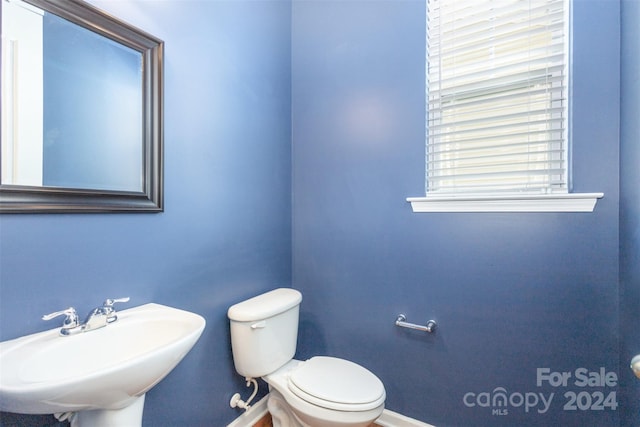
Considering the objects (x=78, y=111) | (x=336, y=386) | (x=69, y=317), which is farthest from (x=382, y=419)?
(x=78, y=111)

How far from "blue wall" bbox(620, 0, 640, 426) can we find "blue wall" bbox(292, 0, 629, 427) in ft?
0.12

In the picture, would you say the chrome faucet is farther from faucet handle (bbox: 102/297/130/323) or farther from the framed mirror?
the framed mirror

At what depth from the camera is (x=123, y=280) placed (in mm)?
1045

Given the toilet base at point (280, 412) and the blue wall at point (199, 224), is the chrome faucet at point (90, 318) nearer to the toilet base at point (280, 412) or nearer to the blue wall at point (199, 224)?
the blue wall at point (199, 224)

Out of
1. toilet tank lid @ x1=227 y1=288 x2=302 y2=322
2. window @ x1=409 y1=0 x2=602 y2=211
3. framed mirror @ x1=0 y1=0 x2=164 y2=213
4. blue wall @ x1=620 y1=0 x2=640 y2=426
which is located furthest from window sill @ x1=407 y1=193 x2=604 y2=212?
framed mirror @ x1=0 y1=0 x2=164 y2=213

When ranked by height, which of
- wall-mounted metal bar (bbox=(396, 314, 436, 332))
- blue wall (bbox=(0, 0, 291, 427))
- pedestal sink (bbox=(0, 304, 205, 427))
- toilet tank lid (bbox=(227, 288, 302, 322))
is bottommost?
wall-mounted metal bar (bbox=(396, 314, 436, 332))

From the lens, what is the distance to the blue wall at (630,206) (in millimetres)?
989

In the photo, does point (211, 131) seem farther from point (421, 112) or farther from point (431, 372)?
point (431, 372)

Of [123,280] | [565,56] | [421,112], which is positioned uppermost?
[565,56]

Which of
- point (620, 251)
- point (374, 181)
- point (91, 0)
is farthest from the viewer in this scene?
point (374, 181)

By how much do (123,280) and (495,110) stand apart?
5.65 feet

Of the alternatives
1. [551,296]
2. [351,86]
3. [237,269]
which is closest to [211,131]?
[237,269]

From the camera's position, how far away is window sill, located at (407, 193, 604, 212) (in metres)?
1.17

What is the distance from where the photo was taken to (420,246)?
1.50m
